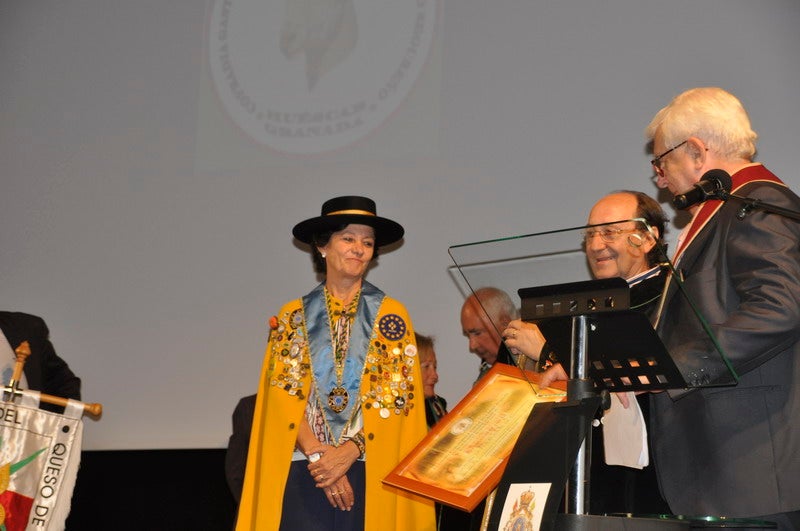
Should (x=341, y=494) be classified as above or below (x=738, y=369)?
below

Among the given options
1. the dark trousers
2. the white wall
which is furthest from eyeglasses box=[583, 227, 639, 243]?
the white wall

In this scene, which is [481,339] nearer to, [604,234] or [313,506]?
[313,506]

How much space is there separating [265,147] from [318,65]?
51cm

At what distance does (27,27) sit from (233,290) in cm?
232

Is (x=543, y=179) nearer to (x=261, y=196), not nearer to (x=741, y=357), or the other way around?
(x=261, y=196)

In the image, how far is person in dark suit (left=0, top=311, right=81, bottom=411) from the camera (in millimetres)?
4004

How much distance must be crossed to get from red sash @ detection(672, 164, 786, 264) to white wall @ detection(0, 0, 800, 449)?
149 cm

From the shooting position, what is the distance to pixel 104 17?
533 cm

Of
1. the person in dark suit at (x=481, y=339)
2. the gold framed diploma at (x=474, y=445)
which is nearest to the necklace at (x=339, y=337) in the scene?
the person in dark suit at (x=481, y=339)

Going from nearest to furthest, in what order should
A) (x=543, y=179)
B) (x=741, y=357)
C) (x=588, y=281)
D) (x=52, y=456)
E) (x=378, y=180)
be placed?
(x=588, y=281) → (x=741, y=357) → (x=52, y=456) → (x=543, y=179) → (x=378, y=180)

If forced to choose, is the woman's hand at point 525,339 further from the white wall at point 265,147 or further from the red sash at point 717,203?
the white wall at point 265,147

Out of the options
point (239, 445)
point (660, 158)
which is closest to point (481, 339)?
point (239, 445)

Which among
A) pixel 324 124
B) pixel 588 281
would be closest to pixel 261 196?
pixel 324 124

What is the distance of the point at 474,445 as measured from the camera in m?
2.38
